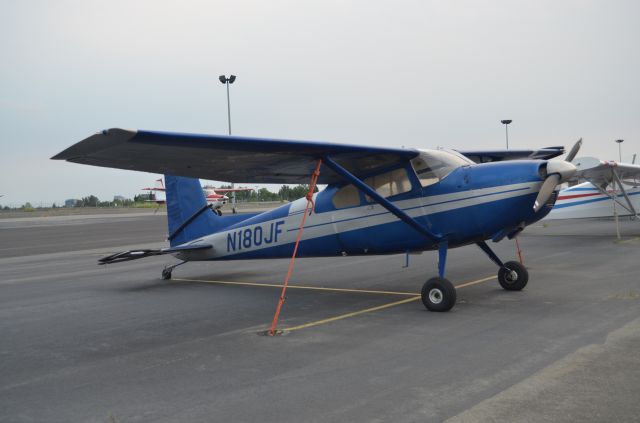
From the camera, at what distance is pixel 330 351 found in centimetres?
593

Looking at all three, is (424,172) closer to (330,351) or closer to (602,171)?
(330,351)

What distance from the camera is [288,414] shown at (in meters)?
4.07

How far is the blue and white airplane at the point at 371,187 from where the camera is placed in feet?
24.0

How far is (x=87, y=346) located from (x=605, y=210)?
2059cm

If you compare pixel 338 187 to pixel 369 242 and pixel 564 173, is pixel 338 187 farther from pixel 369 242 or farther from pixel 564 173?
pixel 564 173

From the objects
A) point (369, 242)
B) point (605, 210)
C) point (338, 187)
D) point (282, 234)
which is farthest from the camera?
point (605, 210)

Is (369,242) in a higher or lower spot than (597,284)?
higher

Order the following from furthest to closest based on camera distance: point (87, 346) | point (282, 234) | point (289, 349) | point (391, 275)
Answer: point (391, 275) → point (282, 234) → point (87, 346) → point (289, 349)

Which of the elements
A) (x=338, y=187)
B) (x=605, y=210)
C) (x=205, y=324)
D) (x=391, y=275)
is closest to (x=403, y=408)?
(x=205, y=324)

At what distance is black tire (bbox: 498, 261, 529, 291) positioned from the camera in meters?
9.26

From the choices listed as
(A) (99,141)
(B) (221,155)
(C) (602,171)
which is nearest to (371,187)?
(B) (221,155)

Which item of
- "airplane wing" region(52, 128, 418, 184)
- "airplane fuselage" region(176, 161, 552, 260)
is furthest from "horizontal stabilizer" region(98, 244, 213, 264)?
"airplane wing" region(52, 128, 418, 184)

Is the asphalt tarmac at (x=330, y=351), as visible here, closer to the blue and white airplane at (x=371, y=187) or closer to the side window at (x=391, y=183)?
the blue and white airplane at (x=371, y=187)

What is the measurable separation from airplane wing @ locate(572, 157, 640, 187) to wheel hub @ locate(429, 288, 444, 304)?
37.3 feet
